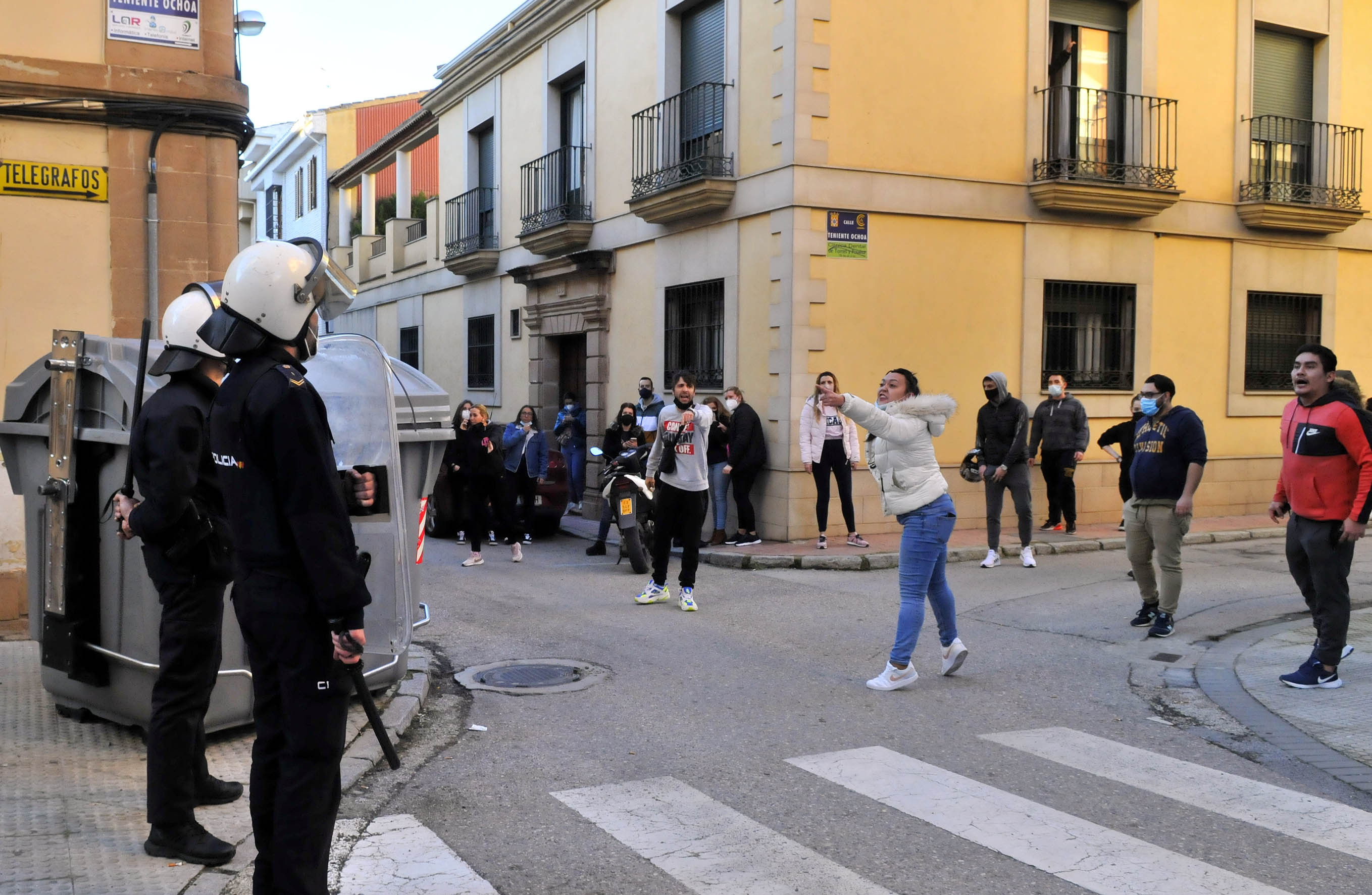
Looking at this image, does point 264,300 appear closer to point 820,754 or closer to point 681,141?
point 820,754

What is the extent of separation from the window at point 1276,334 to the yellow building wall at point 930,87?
4507 millimetres

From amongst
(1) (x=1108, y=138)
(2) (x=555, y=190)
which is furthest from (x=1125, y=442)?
(2) (x=555, y=190)

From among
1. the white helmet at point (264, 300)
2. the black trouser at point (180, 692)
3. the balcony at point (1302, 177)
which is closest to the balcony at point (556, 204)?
the balcony at point (1302, 177)

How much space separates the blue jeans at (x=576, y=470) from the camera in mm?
16766

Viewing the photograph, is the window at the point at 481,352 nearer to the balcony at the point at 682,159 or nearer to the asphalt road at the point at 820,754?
the balcony at the point at 682,159

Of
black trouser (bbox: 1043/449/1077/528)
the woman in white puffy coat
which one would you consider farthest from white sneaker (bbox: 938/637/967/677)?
black trouser (bbox: 1043/449/1077/528)

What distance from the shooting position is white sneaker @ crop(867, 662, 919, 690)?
6.76 meters

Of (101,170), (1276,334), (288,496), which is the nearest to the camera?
(288,496)

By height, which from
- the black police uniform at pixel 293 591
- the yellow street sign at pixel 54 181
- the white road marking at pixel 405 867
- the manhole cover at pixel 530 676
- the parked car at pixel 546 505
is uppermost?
the yellow street sign at pixel 54 181

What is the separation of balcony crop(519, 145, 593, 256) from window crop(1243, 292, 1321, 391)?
30.7 feet

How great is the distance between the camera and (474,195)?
21.8m

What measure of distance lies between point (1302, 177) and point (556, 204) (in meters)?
10.8

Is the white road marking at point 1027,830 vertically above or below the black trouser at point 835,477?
below

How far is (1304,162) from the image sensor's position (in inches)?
656
